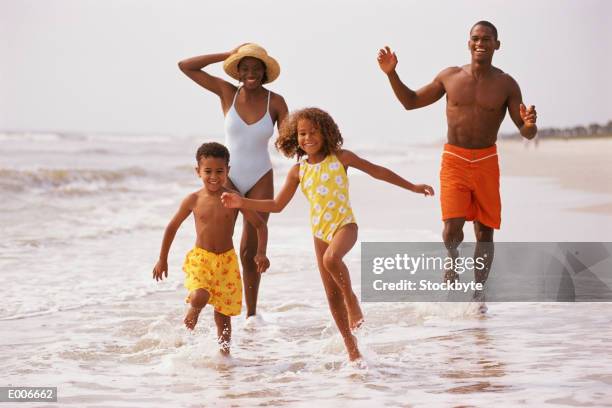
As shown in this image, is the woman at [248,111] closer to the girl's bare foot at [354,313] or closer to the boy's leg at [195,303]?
the boy's leg at [195,303]

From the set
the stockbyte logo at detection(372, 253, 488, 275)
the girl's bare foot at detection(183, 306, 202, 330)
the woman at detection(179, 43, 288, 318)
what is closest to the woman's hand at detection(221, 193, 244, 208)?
the girl's bare foot at detection(183, 306, 202, 330)

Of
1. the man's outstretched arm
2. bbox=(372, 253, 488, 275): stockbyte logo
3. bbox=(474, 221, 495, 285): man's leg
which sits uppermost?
the man's outstretched arm

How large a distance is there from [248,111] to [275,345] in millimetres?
1531

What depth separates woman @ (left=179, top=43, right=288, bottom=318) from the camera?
6219 millimetres

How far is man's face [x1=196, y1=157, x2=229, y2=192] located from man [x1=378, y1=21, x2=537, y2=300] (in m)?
1.53

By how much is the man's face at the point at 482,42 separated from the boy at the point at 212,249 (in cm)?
199

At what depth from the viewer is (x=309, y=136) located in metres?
4.98

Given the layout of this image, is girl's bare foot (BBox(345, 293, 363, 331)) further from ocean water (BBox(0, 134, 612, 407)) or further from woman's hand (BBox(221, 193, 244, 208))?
woman's hand (BBox(221, 193, 244, 208))

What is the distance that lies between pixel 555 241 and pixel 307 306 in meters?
3.41

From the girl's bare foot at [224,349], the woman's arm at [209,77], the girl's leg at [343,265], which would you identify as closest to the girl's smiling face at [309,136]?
the girl's leg at [343,265]

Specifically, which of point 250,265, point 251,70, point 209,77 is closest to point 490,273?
point 250,265

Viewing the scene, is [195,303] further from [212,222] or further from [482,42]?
[482,42]

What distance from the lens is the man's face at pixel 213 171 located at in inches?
210

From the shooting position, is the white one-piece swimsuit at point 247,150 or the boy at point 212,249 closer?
the boy at point 212,249
